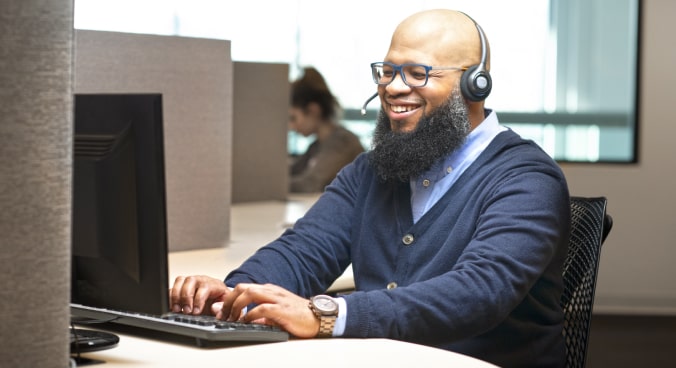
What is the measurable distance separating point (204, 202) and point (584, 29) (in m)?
3.68

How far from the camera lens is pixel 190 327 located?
1.27 metres

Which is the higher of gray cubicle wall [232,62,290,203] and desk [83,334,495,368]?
gray cubicle wall [232,62,290,203]

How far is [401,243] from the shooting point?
172 cm

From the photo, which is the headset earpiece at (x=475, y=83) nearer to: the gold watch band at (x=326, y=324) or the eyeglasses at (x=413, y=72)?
the eyeglasses at (x=413, y=72)

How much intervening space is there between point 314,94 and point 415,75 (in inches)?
129

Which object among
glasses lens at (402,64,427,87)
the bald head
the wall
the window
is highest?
the window

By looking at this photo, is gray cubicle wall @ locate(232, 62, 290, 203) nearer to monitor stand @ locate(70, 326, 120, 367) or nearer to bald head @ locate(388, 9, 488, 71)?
bald head @ locate(388, 9, 488, 71)

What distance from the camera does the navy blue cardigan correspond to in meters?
1.41

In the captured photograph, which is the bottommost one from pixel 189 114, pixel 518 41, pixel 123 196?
pixel 123 196

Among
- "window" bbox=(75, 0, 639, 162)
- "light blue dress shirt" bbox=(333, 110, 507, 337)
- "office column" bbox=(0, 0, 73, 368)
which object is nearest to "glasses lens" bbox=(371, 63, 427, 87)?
"light blue dress shirt" bbox=(333, 110, 507, 337)

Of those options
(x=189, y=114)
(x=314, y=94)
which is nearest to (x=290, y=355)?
(x=189, y=114)

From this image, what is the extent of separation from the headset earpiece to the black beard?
24 millimetres

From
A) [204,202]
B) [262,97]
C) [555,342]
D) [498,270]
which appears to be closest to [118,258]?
[498,270]

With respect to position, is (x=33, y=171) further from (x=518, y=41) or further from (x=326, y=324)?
(x=518, y=41)
